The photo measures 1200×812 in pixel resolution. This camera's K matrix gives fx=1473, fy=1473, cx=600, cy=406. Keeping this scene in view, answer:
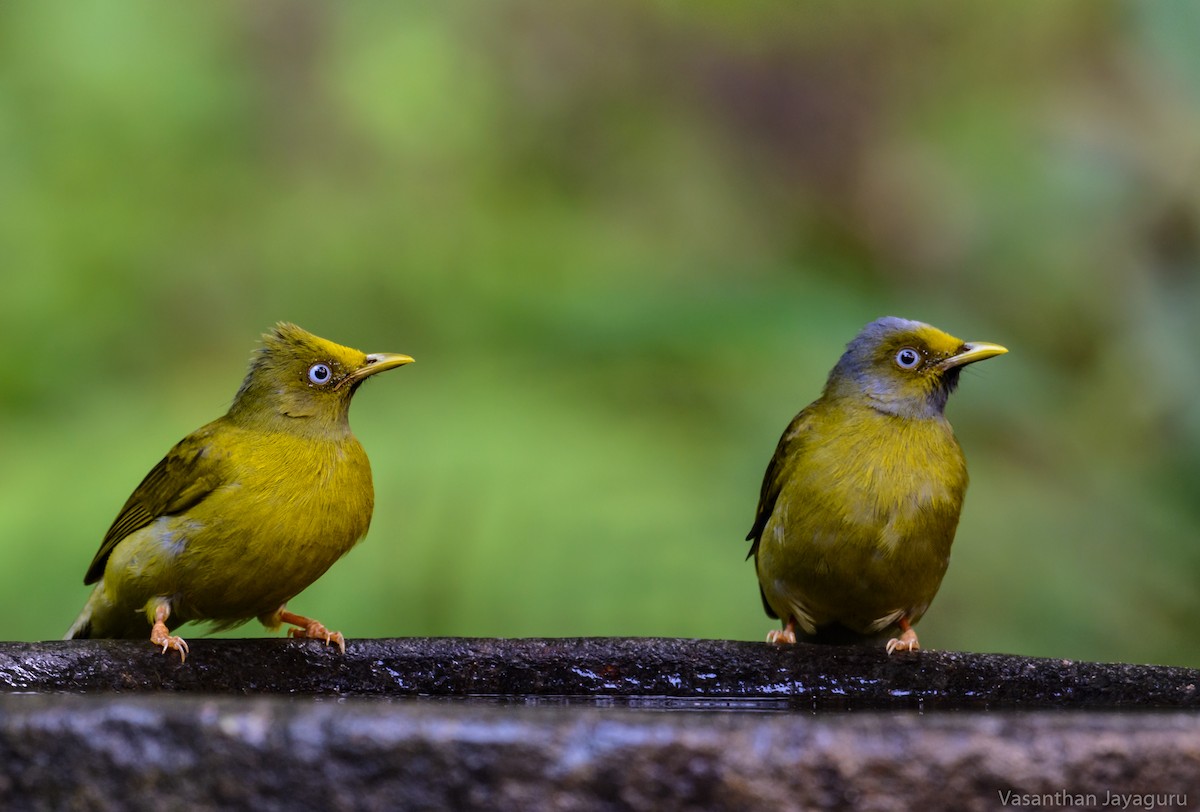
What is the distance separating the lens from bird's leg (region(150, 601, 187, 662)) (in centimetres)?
354

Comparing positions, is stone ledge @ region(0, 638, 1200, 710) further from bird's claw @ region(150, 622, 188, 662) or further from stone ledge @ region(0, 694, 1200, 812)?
stone ledge @ region(0, 694, 1200, 812)

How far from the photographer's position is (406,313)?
7699 mm

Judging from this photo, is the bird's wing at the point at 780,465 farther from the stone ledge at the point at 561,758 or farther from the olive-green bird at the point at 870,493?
the stone ledge at the point at 561,758

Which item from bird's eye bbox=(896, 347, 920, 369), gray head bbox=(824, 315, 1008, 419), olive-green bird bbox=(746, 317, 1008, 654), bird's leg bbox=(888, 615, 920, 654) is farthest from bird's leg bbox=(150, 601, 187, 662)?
bird's eye bbox=(896, 347, 920, 369)

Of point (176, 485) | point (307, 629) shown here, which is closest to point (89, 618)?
point (176, 485)

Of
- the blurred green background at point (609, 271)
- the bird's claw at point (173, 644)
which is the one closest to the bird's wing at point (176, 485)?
the bird's claw at point (173, 644)

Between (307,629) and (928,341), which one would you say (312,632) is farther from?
(928,341)

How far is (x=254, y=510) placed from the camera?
4.07 metres

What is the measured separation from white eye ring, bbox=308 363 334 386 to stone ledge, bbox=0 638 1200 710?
100 cm

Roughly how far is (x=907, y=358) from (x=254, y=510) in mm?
2051

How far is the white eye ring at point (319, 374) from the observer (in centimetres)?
447

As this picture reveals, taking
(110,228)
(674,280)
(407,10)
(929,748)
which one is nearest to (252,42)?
(407,10)

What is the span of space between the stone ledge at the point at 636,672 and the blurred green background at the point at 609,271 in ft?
7.27

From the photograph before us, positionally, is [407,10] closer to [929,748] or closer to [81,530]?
[81,530]
